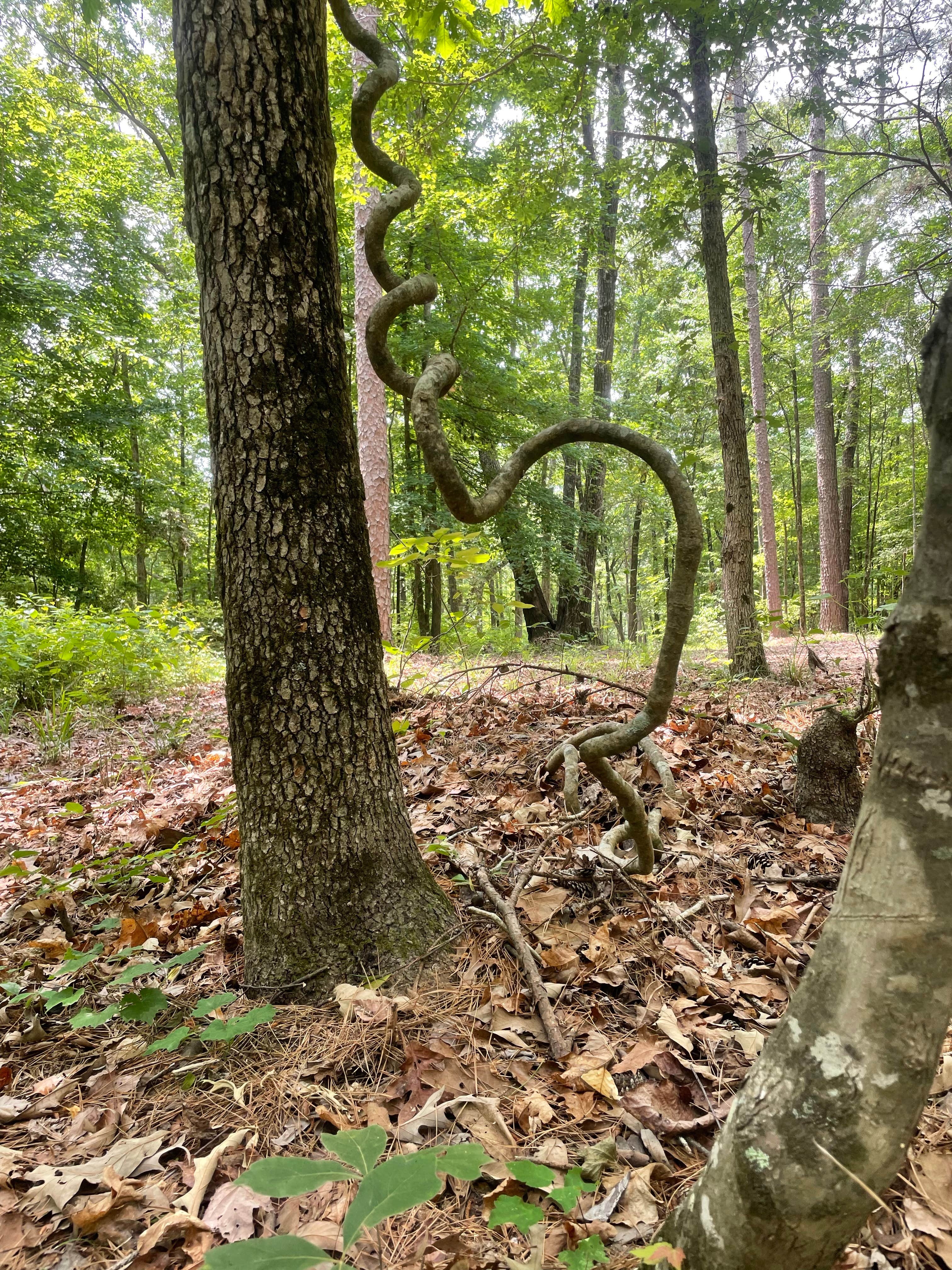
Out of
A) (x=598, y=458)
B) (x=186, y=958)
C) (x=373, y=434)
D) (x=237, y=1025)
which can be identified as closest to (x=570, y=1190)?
(x=237, y=1025)

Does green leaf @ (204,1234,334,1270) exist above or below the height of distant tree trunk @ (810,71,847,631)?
below

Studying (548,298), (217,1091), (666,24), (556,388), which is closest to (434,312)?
(548,298)

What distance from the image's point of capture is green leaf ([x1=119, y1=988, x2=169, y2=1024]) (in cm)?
170

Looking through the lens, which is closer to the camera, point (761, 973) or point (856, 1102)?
point (856, 1102)

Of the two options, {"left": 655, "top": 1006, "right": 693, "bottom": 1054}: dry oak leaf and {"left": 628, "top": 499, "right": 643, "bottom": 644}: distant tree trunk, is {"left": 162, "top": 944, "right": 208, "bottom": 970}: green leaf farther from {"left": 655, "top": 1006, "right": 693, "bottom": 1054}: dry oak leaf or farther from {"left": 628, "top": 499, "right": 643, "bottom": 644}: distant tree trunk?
{"left": 628, "top": 499, "right": 643, "bottom": 644}: distant tree trunk

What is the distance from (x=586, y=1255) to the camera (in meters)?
1.03

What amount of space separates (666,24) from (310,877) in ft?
23.4

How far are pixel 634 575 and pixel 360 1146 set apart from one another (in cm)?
2203

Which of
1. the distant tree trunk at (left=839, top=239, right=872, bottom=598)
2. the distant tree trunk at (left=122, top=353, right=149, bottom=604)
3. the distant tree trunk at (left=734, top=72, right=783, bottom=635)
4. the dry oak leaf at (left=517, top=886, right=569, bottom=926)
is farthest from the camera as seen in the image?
the distant tree trunk at (left=122, top=353, right=149, bottom=604)

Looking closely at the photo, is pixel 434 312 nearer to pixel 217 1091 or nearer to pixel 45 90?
pixel 45 90

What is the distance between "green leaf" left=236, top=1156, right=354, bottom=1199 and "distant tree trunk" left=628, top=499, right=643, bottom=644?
18.2 m

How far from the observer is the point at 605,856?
2322 mm

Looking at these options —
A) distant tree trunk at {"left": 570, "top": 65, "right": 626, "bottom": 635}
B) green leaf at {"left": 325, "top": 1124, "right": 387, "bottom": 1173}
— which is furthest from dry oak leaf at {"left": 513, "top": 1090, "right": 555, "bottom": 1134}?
distant tree trunk at {"left": 570, "top": 65, "right": 626, "bottom": 635}

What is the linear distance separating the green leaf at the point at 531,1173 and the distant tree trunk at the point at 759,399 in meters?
12.4
